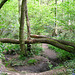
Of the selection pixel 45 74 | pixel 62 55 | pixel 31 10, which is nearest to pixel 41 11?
pixel 31 10

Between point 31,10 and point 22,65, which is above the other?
point 31,10

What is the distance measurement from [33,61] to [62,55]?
2.76m

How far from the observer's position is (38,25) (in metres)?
10.0

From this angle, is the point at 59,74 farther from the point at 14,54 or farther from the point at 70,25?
the point at 14,54

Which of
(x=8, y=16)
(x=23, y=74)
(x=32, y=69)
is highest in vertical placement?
(x=8, y=16)

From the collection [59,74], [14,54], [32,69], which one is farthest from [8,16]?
[59,74]

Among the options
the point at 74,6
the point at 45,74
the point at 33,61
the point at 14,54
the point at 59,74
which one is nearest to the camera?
the point at 59,74

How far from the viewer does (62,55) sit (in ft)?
26.8

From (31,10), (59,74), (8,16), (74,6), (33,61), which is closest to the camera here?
(59,74)

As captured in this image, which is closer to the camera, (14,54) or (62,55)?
(62,55)

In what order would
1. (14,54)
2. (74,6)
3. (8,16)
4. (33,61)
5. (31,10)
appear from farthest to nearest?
(31,10) < (14,54) < (8,16) < (33,61) < (74,6)

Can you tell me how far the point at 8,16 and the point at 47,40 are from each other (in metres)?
4.53

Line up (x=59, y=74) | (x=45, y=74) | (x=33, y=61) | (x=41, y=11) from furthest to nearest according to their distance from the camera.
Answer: (x=41, y=11) < (x=33, y=61) < (x=45, y=74) < (x=59, y=74)

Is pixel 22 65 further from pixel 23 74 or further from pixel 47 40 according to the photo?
pixel 47 40
